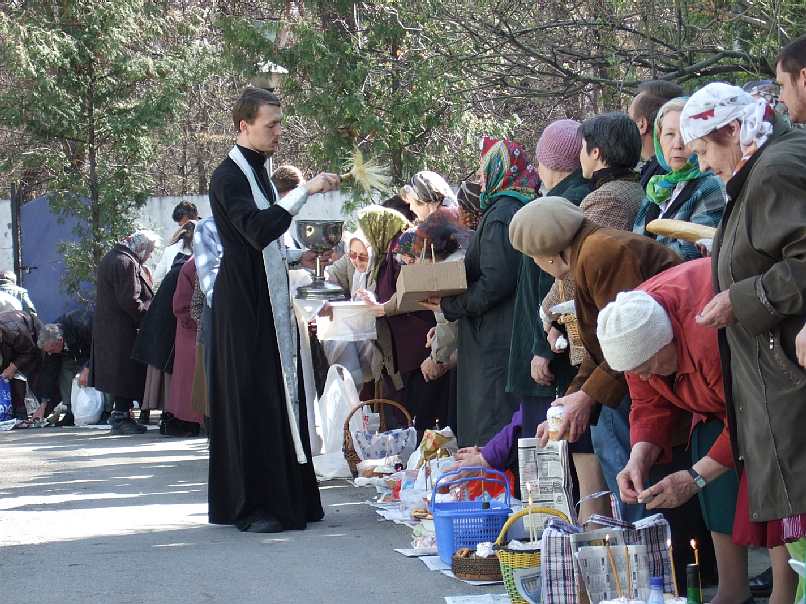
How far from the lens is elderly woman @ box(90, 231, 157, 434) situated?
1414cm

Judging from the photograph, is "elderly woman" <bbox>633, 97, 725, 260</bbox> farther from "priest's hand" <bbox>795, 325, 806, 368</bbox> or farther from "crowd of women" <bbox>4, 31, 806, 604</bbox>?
"priest's hand" <bbox>795, 325, 806, 368</bbox>

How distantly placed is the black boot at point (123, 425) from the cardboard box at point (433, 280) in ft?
23.0

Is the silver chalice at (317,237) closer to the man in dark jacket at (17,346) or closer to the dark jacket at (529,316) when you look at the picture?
the dark jacket at (529,316)

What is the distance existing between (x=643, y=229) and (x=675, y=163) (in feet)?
1.30

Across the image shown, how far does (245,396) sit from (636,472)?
3243mm

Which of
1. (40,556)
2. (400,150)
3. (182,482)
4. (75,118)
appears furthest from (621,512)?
(75,118)

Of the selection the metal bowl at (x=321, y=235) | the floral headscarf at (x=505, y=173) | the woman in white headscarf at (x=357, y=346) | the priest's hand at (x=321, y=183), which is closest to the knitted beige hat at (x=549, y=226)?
the floral headscarf at (x=505, y=173)

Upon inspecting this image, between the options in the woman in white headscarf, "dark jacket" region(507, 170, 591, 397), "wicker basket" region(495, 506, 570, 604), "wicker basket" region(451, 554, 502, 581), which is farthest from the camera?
the woman in white headscarf

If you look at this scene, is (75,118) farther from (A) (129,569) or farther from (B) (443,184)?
(A) (129,569)

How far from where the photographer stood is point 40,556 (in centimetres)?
690

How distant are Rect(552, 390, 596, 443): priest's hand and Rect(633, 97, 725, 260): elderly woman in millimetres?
751

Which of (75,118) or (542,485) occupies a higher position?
(75,118)

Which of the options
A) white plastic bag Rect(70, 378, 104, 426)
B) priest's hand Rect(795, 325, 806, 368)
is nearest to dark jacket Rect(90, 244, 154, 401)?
white plastic bag Rect(70, 378, 104, 426)

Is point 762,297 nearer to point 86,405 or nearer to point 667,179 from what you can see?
point 667,179
